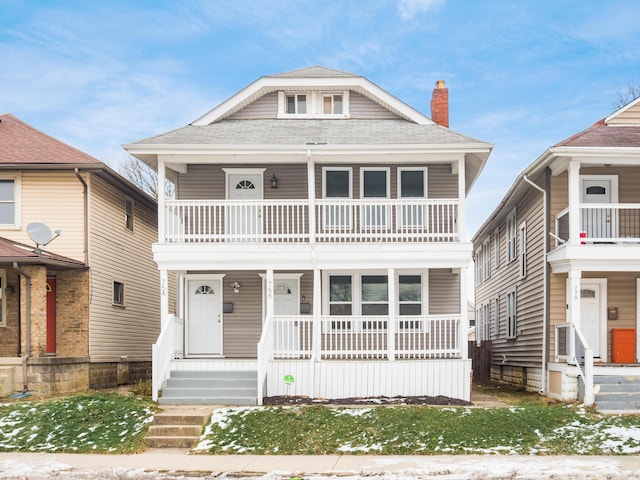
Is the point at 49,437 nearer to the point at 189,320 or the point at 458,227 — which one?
the point at 189,320

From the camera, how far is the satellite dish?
17.5 m

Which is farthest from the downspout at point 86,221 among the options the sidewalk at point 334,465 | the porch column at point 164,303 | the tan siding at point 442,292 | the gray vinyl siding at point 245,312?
the tan siding at point 442,292

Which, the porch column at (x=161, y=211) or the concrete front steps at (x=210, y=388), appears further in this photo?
the porch column at (x=161, y=211)

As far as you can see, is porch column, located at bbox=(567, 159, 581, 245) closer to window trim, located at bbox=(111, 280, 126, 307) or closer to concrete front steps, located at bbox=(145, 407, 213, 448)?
concrete front steps, located at bbox=(145, 407, 213, 448)

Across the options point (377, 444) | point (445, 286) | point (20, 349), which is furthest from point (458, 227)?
point (20, 349)

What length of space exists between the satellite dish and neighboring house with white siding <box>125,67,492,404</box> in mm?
2553

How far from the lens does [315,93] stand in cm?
2077

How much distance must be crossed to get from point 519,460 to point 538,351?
321 inches

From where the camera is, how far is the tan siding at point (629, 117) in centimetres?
1945

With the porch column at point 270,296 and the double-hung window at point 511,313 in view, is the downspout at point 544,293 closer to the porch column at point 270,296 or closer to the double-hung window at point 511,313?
the double-hung window at point 511,313

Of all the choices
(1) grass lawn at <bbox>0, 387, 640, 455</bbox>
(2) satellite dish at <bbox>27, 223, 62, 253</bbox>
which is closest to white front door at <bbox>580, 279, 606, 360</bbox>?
(1) grass lawn at <bbox>0, 387, 640, 455</bbox>

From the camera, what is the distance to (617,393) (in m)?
16.0

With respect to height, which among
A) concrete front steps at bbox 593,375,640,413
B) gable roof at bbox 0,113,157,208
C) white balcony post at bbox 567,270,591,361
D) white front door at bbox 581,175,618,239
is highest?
gable roof at bbox 0,113,157,208

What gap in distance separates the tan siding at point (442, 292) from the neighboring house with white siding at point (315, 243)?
0.03 meters
